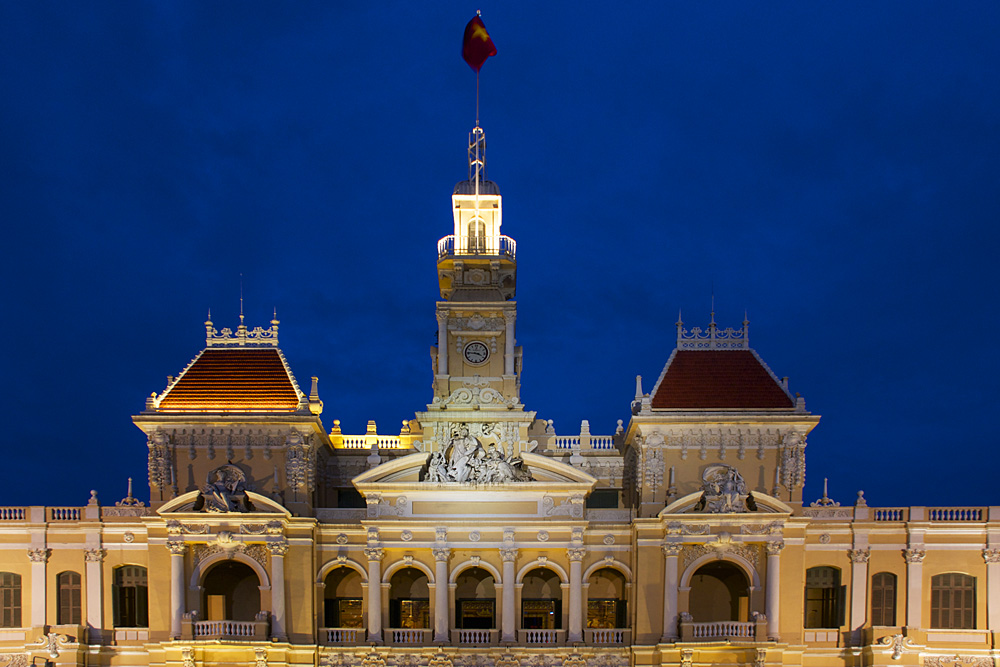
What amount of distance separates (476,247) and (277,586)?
2024 centimetres

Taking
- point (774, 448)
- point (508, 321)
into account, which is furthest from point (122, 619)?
point (774, 448)

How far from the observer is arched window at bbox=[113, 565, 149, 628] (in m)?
48.8

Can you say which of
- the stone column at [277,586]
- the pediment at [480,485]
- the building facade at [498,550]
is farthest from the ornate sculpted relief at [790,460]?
the stone column at [277,586]

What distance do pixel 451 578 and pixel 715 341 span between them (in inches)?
690

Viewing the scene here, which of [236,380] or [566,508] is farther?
[236,380]

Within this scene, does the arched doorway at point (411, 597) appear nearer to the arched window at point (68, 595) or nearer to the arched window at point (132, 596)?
the arched window at point (132, 596)

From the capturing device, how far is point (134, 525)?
48.6 m

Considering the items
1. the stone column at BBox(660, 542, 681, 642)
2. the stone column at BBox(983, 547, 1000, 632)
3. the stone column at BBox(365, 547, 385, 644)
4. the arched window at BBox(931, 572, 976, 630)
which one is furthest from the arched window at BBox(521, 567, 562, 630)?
the stone column at BBox(983, 547, 1000, 632)

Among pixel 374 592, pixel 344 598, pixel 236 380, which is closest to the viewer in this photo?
pixel 374 592

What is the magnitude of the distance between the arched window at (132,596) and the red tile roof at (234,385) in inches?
315

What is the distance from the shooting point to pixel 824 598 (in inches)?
1922

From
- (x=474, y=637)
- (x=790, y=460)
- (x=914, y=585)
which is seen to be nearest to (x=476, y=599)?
(x=474, y=637)

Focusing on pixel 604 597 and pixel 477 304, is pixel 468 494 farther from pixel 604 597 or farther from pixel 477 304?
pixel 477 304

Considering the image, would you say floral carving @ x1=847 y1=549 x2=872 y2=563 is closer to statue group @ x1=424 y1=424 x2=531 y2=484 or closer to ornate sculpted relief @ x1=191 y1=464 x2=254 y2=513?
statue group @ x1=424 y1=424 x2=531 y2=484
